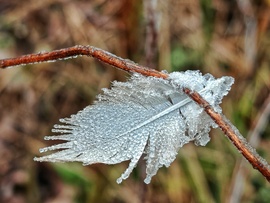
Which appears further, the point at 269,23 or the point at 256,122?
the point at 269,23

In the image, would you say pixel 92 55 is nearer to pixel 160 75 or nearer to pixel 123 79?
pixel 160 75

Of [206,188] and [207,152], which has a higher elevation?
[207,152]

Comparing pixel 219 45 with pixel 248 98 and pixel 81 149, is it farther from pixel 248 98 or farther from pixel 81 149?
pixel 81 149

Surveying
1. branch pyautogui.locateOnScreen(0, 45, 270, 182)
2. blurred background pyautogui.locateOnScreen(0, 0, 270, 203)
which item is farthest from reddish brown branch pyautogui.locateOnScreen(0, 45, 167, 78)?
blurred background pyautogui.locateOnScreen(0, 0, 270, 203)

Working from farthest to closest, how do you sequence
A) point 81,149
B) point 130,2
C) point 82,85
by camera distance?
point 82,85 < point 130,2 < point 81,149

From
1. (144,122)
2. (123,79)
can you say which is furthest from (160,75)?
(123,79)

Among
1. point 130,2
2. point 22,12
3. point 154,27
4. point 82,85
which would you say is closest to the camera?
point 154,27

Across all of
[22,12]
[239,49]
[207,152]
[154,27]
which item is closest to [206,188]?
[207,152]
